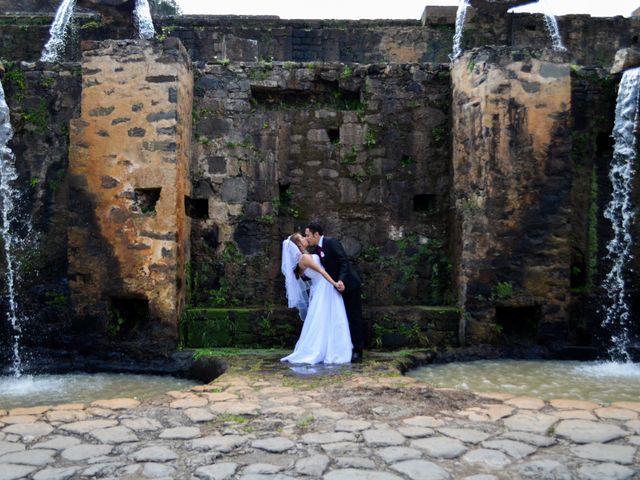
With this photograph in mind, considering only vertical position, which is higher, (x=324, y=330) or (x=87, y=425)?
(x=324, y=330)

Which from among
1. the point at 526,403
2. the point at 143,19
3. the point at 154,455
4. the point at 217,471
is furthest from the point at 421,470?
the point at 143,19

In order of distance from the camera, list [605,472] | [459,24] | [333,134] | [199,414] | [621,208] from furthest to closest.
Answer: [459,24]
[333,134]
[621,208]
[199,414]
[605,472]

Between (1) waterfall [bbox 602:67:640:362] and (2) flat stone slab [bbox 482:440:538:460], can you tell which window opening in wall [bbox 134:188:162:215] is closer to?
(2) flat stone slab [bbox 482:440:538:460]

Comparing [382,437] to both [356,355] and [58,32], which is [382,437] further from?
[58,32]

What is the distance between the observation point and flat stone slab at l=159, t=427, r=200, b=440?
3906 mm

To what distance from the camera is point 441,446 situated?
12.1ft

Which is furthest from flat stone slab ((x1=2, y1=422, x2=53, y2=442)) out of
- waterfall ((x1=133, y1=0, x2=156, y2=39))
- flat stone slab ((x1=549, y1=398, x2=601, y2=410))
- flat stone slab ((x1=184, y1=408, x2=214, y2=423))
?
waterfall ((x1=133, y1=0, x2=156, y2=39))

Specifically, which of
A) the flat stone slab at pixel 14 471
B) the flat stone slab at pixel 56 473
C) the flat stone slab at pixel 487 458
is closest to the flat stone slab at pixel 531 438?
the flat stone slab at pixel 487 458

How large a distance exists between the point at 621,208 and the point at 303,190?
3.65m

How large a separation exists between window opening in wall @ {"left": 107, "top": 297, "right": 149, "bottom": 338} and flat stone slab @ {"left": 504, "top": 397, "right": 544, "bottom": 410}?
13.0ft

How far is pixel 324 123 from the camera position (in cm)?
791

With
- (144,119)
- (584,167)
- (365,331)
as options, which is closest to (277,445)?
(365,331)

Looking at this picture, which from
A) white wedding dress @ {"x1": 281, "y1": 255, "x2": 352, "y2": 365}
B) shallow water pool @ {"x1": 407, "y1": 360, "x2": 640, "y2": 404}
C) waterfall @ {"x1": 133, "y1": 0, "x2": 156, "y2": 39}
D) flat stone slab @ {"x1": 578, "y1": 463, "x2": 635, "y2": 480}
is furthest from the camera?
waterfall @ {"x1": 133, "y1": 0, "x2": 156, "y2": 39}

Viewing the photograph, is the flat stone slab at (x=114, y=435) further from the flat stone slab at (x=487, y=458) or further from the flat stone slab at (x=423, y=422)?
the flat stone slab at (x=487, y=458)
